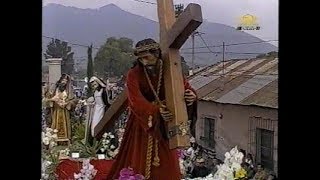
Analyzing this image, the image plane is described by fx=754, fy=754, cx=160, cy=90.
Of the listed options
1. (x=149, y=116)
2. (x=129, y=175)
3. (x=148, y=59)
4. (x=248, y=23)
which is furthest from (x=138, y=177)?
(x=248, y=23)

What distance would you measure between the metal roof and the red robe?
0.15 feet

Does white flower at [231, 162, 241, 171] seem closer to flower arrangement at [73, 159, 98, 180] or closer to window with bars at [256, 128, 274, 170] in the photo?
window with bars at [256, 128, 274, 170]

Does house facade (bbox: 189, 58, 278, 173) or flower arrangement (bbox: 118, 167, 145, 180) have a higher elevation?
house facade (bbox: 189, 58, 278, 173)

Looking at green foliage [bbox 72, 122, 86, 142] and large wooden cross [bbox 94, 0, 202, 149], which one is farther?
green foliage [bbox 72, 122, 86, 142]

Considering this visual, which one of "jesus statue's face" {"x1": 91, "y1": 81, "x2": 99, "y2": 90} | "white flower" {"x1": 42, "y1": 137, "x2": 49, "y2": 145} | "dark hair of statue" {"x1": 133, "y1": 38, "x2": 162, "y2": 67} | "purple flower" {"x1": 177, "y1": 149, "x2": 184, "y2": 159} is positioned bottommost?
"purple flower" {"x1": 177, "y1": 149, "x2": 184, "y2": 159}

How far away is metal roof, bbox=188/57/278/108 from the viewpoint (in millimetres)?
1528

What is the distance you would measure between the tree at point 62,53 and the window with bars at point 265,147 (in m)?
0.41

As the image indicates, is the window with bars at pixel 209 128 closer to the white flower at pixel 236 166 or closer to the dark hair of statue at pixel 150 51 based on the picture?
the white flower at pixel 236 166

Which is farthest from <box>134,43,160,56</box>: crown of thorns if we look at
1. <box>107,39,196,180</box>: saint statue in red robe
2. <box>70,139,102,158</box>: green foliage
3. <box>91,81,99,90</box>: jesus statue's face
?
<box>70,139,102,158</box>: green foliage

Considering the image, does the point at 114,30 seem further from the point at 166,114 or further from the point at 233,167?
the point at 233,167

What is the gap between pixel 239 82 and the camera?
1.56 m

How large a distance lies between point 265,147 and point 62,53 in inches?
18.2

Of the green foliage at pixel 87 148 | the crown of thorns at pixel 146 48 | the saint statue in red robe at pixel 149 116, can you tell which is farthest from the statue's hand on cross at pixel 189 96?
the green foliage at pixel 87 148
